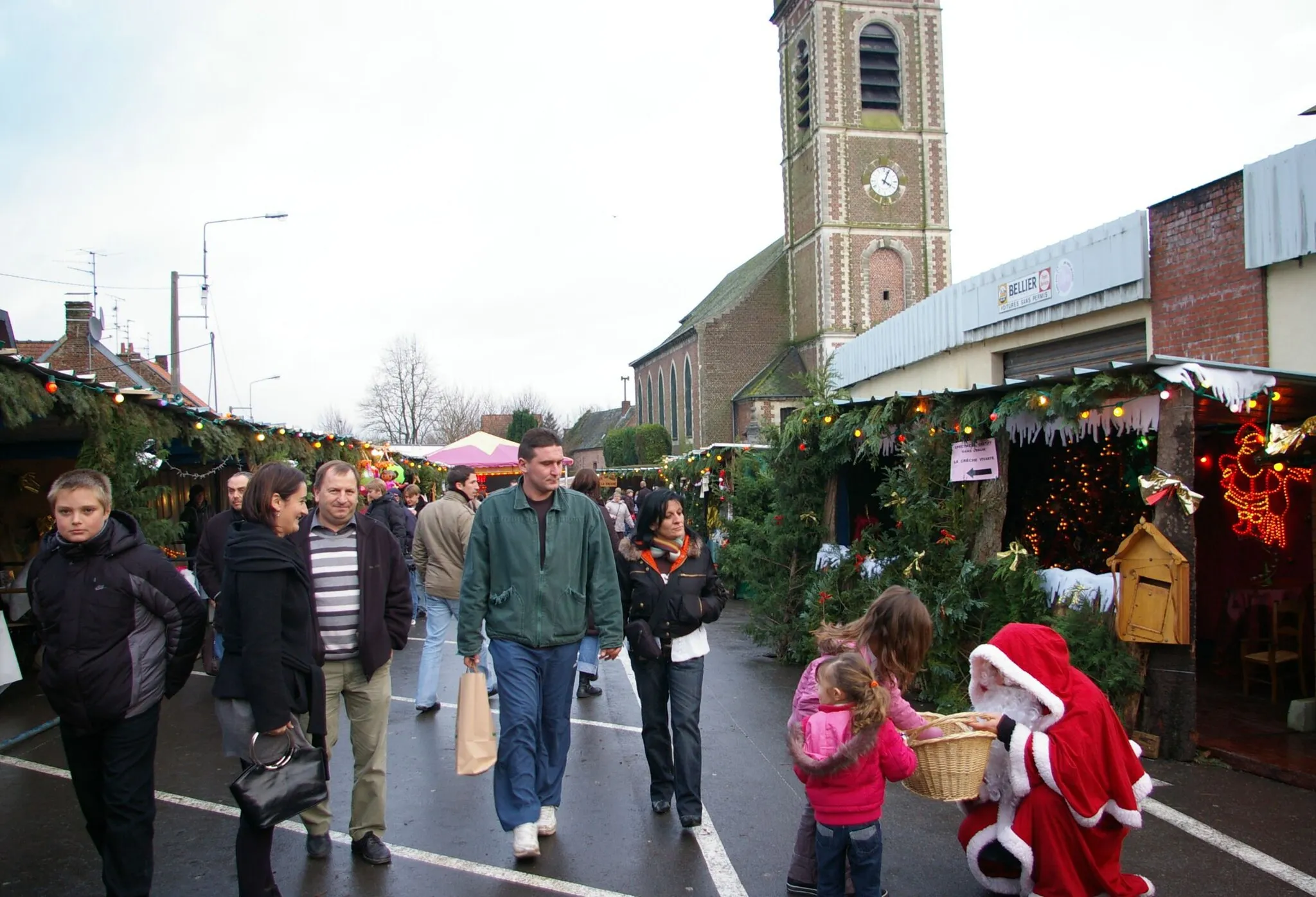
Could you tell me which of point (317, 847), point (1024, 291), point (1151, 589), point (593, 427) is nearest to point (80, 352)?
point (1024, 291)

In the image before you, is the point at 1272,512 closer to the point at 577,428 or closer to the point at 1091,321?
the point at 1091,321

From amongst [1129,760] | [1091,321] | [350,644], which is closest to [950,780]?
[1129,760]

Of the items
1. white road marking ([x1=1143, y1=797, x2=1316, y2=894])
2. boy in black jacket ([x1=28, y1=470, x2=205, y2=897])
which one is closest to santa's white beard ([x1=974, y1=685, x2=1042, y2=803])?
white road marking ([x1=1143, y1=797, x2=1316, y2=894])

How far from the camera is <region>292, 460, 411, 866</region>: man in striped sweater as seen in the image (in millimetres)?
4332

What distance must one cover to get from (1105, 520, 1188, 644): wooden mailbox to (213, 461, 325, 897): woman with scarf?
4840mm

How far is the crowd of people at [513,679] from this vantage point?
362 centimetres

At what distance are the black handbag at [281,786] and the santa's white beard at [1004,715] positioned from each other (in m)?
2.71

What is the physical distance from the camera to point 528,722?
14.7 feet

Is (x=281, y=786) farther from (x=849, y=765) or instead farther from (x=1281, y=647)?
(x=1281, y=647)

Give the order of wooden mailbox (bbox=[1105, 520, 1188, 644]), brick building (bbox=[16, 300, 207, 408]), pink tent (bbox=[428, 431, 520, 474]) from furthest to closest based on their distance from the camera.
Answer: brick building (bbox=[16, 300, 207, 408])
pink tent (bbox=[428, 431, 520, 474])
wooden mailbox (bbox=[1105, 520, 1188, 644])

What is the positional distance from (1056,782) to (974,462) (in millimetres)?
3776

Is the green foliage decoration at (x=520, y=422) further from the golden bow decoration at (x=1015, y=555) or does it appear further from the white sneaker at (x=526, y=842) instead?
the white sneaker at (x=526, y=842)

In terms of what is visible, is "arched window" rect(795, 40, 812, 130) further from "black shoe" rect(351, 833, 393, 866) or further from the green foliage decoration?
"black shoe" rect(351, 833, 393, 866)

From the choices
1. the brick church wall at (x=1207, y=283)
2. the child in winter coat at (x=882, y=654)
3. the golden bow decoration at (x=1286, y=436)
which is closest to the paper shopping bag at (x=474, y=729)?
the child in winter coat at (x=882, y=654)
